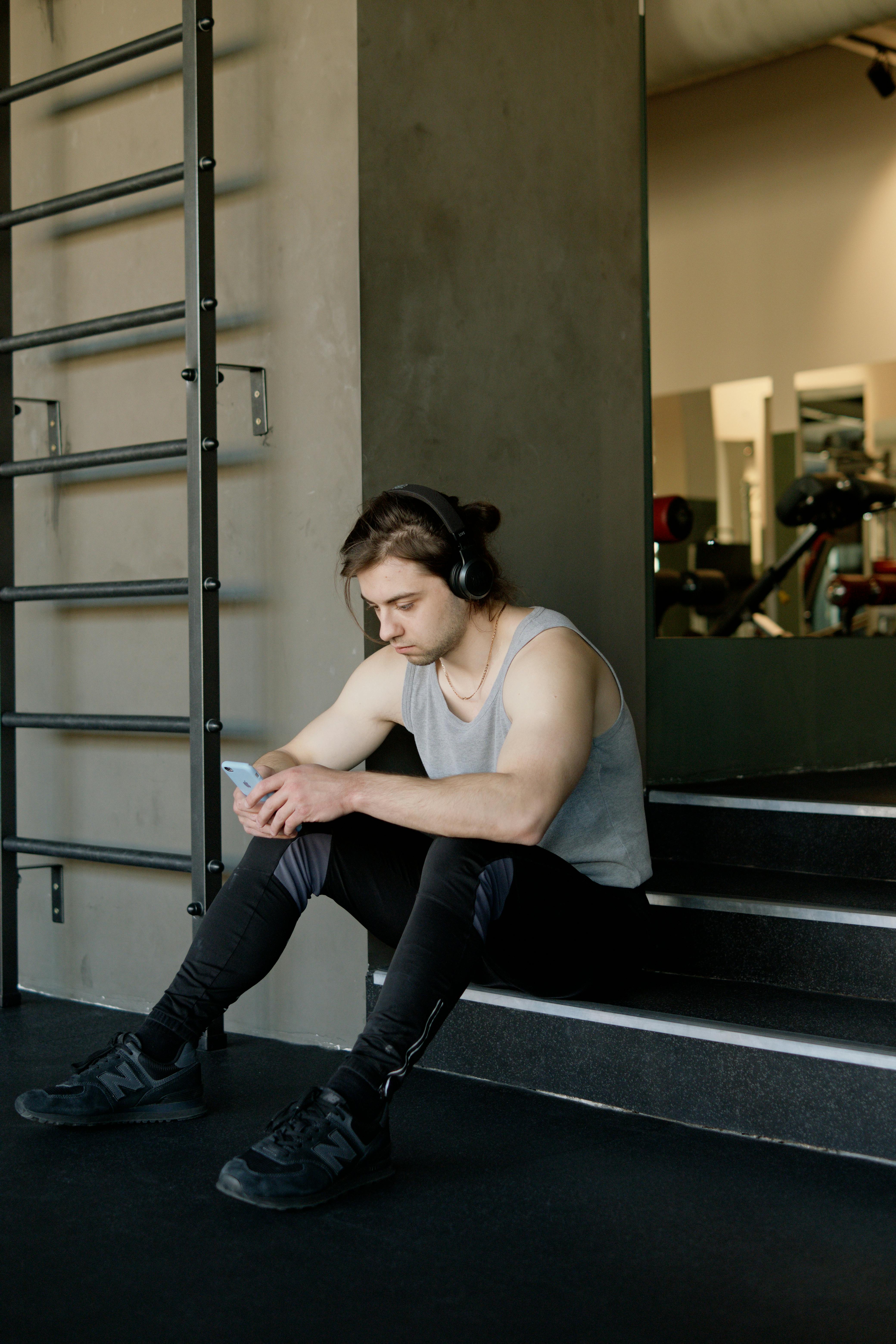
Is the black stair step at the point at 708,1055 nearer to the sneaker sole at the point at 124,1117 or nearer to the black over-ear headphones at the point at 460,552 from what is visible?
the sneaker sole at the point at 124,1117

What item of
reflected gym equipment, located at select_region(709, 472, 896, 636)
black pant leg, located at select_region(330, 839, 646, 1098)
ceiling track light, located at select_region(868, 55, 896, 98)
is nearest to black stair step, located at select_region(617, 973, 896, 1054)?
black pant leg, located at select_region(330, 839, 646, 1098)

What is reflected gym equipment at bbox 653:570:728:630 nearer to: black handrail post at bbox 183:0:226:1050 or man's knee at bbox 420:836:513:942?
black handrail post at bbox 183:0:226:1050

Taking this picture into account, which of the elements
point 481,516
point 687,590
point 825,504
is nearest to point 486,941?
point 481,516

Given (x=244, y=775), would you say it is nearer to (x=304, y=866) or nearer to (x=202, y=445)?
(x=304, y=866)

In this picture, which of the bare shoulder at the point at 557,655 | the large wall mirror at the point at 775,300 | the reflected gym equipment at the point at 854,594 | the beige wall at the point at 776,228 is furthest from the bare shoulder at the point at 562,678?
the beige wall at the point at 776,228

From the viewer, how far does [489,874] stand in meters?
1.77

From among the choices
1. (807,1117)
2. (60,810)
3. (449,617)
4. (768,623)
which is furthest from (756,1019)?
(768,623)

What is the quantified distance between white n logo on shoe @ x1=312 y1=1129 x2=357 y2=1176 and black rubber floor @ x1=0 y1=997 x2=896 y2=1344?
0.20ft

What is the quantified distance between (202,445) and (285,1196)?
Result: 1.30m

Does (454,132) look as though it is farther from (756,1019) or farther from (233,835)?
(756,1019)

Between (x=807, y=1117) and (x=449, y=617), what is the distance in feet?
2.92

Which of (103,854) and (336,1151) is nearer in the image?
(336,1151)

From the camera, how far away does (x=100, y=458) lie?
8.11 feet

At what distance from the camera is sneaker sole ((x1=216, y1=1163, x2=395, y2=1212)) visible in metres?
1.59
